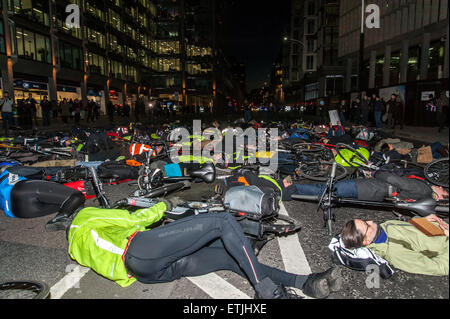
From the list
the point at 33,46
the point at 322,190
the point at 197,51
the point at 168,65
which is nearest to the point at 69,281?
the point at 322,190

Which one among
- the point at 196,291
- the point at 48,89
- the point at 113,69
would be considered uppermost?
the point at 113,69

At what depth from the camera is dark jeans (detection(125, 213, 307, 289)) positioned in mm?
2723

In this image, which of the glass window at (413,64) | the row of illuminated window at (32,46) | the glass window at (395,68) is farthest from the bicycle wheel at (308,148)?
the row of illuminated window at (32,46)

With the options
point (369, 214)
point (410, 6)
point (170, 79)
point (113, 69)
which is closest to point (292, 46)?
point (170, 79)

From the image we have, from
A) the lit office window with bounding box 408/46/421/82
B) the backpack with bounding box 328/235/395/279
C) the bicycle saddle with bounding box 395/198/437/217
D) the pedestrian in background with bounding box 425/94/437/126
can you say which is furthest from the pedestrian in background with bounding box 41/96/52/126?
the lit office window with bounding box 408/46/421/82

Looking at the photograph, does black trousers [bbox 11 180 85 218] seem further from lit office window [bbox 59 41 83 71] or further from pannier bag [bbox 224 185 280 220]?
lit office window [bbox 59 41 83 71]

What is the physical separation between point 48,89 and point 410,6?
123 ft

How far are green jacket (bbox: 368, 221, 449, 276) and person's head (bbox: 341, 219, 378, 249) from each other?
0.09 metres

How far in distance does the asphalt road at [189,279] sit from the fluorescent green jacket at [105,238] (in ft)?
0.85

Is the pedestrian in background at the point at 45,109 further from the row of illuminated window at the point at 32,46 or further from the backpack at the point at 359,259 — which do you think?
the backpack at the point at 359,259

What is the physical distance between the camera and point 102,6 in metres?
48.8
